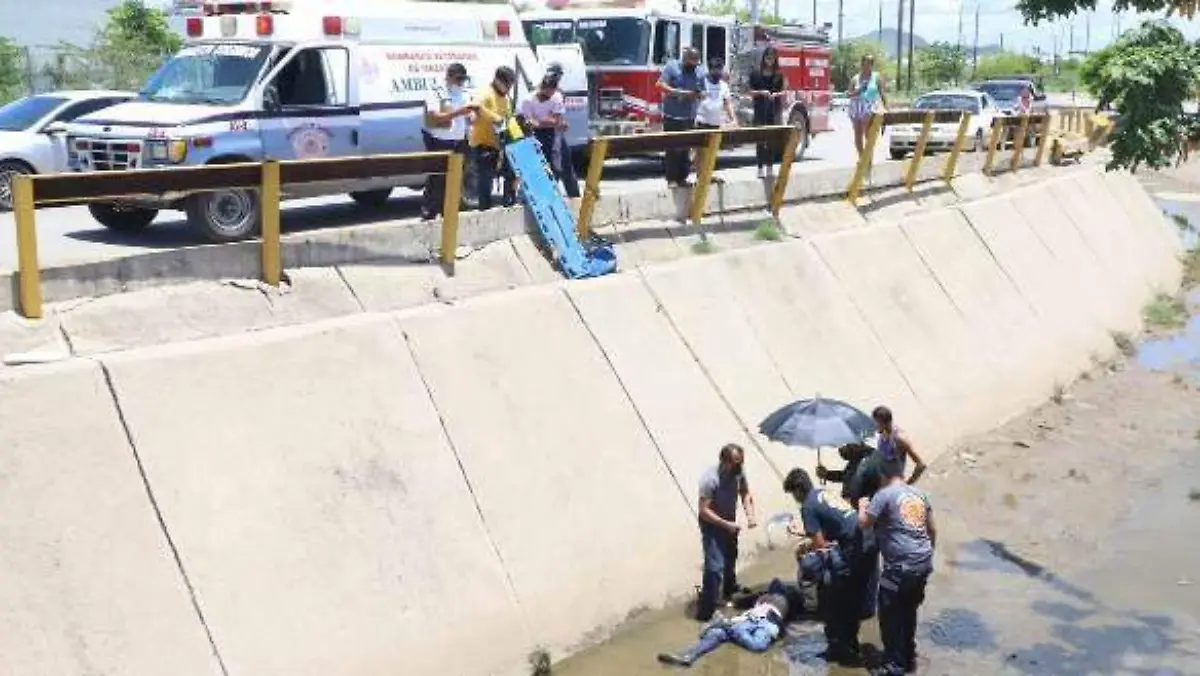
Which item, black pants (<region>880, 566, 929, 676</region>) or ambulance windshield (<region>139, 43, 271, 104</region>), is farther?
Result: ambulance windshield (<region>139, 43, 271, 104</region>)

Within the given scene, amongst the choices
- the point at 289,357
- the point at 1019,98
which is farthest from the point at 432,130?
the point at 1019,98

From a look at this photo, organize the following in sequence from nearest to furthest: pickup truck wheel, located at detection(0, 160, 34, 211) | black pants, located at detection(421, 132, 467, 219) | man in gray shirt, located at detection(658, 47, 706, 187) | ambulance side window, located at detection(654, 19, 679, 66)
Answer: black pants, located at detection(421, 132, 467, 219)
pickup truck wheel, located at detection(0, 160, 34, 211)
man in gray shirt, located at detection(658, 47, 706, 187)
ambulance side window, located at detection(654, 19, 679, 66)

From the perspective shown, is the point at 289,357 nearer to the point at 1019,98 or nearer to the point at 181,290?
the point at 181,290

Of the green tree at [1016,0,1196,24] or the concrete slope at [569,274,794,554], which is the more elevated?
the green tree at [1016,0,1196,24]

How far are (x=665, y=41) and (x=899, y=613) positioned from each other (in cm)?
1415

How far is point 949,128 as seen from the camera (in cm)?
2514

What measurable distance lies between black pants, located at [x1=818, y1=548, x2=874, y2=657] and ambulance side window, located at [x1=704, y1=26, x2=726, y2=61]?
587 inches

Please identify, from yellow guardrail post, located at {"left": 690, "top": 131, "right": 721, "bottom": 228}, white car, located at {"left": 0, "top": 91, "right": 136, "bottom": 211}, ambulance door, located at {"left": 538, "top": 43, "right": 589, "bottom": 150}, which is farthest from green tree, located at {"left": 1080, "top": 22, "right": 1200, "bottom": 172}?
white car, located at {"left": 0, "top": 91, "right": 136, "bottom": 211}

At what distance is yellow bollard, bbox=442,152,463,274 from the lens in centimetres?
1080

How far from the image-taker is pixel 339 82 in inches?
556

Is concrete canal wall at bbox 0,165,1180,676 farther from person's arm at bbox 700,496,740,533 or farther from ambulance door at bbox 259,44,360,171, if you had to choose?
ambulance door at bbox 259,44,360,171

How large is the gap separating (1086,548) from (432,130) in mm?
7516

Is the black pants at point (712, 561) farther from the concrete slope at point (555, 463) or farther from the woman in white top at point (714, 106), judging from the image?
the woman in white top at point (714, 106)

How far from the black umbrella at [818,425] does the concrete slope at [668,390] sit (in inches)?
39.2
